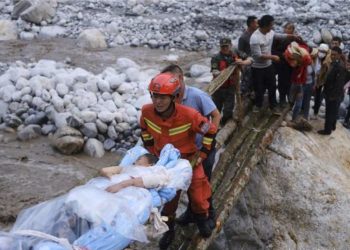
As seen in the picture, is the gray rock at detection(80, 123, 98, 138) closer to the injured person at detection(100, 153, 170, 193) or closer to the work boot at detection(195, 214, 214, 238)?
the work boot at detection(195, 214, 214, 238)

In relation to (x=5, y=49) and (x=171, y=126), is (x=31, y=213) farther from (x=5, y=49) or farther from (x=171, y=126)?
(x=5, y=49)

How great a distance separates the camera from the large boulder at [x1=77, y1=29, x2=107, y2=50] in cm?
1299

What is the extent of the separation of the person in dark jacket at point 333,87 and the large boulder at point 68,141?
352 centimetres

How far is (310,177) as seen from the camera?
605 cm

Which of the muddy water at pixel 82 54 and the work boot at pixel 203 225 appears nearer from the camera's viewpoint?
the work boot at pixel 203 225

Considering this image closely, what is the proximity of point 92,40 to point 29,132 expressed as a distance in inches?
216

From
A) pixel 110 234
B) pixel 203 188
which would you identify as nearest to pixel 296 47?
pixel 203 188

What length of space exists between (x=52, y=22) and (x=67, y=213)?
12243 mm

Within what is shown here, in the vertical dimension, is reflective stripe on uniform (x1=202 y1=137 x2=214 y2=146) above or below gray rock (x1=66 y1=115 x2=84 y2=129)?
above

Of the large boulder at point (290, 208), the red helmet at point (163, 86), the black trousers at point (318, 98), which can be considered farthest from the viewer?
the black trousers at point (318, 98)

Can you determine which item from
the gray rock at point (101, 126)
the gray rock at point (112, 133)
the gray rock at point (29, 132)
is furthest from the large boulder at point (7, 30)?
the gray rock at point (112, 133)

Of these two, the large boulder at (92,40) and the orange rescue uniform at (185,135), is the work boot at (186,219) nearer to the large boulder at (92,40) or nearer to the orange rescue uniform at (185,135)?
the orange rescue uniform at (185,135)

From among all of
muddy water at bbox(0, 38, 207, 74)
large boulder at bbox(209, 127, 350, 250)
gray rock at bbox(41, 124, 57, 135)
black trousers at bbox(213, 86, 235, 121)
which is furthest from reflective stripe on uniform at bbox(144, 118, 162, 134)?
muddy water at bbox(0, 38, 207, 74)

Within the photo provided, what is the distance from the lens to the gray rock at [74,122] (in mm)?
7898
